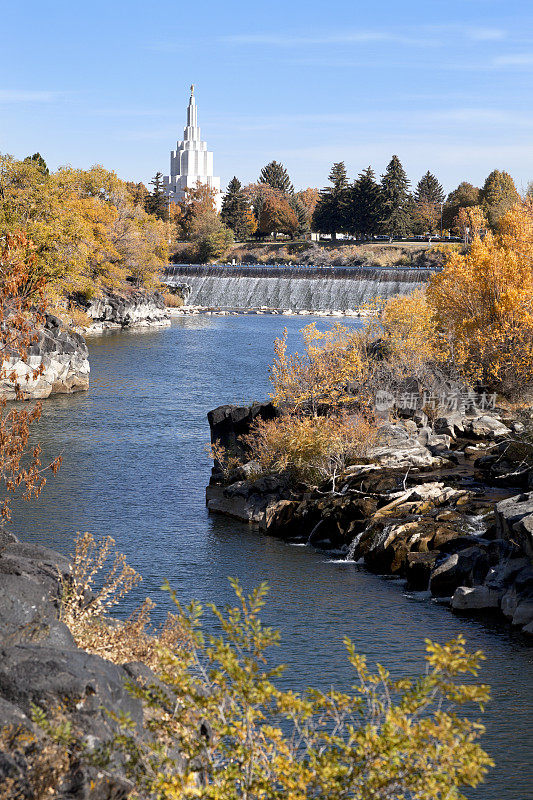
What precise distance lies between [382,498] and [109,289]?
6155cm

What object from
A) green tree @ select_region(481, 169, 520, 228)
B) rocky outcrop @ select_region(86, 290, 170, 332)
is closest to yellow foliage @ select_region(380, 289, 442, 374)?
rocky outcrop @ select_region(86, 290, 170, 332)

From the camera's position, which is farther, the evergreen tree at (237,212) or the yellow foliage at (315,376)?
the evergreen tree at (237,212)

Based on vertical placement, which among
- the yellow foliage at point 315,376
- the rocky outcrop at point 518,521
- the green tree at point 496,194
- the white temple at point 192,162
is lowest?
the rocky outcrop at point 518,521

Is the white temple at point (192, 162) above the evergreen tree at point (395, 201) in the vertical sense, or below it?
above

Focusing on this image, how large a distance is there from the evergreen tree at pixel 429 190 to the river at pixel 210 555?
333 ft

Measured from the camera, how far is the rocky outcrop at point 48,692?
26.6 feet

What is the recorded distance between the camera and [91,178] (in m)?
85.6

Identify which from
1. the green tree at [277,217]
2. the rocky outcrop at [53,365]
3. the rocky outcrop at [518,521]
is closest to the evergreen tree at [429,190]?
the green tree at [277,217]

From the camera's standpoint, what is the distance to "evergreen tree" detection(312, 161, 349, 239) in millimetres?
132500

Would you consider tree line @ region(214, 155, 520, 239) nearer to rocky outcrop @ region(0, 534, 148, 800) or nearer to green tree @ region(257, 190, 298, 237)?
green tree @ region(257, 190, 298, 237)

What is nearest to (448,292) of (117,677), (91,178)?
(117,677)

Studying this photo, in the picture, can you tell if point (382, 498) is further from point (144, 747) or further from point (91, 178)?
point (91, 178)

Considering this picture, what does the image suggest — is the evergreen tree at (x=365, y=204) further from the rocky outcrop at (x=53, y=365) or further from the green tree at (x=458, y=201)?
the rocky outcrop at (x=53, y=365)

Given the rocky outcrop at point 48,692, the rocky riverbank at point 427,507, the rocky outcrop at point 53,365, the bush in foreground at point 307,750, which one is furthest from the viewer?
the rocky outcrop at point 53,365
